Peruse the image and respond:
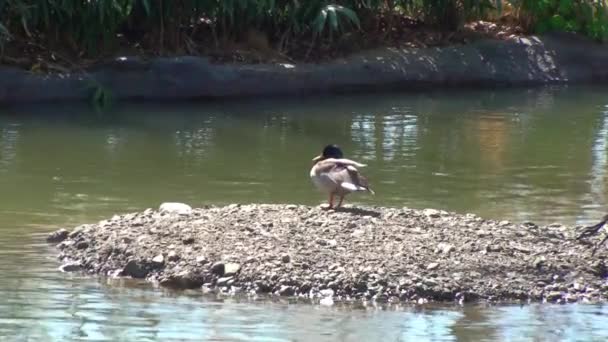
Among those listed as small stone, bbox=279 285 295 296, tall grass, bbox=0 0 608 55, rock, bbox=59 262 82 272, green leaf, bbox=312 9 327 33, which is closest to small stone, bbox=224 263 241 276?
small stone, bbox=279 285 295 296

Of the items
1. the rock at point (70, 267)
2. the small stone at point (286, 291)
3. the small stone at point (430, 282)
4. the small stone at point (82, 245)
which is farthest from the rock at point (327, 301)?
the small stone at point (82, 245)

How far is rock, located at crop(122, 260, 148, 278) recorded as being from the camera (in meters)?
8.77

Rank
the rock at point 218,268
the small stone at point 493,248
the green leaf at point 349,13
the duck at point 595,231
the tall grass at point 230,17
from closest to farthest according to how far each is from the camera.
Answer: the duck at point 595,231, the rock at point 218,268, the small stone at point 493,248, the tall grass at point 230,17, the green leaf at point 349,13

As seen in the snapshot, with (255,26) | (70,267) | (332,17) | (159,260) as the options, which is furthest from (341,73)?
(159,260)

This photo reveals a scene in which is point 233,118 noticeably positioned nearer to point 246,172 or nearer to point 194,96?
point 194,96

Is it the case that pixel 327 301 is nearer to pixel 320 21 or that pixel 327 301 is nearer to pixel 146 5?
pixel 146 5

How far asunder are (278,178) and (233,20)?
7.58 meters

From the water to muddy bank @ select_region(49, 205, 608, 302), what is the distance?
0.67 ft

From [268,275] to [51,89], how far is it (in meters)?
10.8

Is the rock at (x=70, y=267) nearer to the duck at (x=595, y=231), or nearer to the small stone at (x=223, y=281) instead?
the small stone at (x=223, y=281)

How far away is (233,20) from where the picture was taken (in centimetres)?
2036

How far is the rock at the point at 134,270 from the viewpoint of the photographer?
8766 mm

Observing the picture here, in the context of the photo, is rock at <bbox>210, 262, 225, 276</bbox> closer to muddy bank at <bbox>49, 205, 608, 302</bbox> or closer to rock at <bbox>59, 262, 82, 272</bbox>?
muddy bank at <bbox>49, 205, 608, 302</bbox>

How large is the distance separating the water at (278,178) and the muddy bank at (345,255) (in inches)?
8.0
